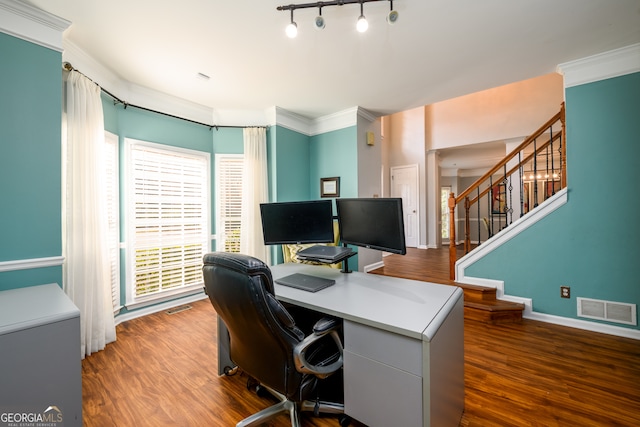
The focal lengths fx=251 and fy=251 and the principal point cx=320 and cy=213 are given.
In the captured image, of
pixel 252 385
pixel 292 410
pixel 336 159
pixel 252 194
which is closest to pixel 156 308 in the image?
pixel 252 194

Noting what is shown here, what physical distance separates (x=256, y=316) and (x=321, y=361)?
498 millimetres

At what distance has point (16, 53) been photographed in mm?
1756

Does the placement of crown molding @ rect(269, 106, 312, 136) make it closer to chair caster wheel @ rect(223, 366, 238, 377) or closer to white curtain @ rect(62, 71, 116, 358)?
white curtain @ rect(62, 71, 116, 358)

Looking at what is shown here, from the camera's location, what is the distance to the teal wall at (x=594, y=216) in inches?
95.0

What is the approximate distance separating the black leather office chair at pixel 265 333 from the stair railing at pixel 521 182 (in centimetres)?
280

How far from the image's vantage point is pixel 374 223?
1.73m

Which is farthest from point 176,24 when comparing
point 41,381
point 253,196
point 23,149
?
point 41,381

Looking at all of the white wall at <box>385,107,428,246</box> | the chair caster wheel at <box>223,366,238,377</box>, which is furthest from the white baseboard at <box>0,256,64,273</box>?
the white wall at <box>385,107,428,246</box>

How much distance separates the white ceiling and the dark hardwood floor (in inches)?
109

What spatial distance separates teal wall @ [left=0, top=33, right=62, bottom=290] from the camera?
1708 mm

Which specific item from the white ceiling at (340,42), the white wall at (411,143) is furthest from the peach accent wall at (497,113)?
the white ceiling at (340,42)

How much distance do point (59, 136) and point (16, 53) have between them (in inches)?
22.6

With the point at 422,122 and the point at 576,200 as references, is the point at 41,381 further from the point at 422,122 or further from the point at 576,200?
the point at 422,122

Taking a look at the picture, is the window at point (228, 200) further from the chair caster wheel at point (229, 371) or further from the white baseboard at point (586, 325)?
the white baseboard at point (586, 325)
